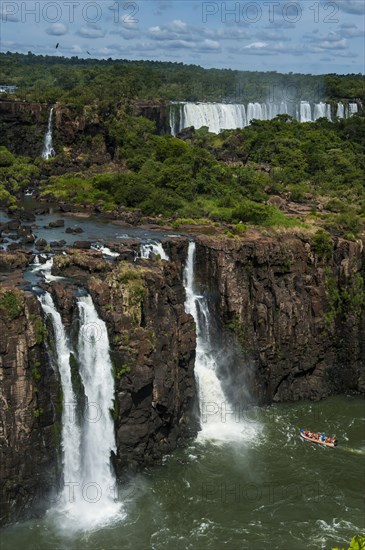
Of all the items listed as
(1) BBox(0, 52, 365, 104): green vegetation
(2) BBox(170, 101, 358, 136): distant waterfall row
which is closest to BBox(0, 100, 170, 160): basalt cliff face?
(1) BBox(0, 52, 365, 104): green vegetation

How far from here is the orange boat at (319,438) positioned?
3300cm

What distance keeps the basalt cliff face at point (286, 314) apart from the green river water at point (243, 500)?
356 cm

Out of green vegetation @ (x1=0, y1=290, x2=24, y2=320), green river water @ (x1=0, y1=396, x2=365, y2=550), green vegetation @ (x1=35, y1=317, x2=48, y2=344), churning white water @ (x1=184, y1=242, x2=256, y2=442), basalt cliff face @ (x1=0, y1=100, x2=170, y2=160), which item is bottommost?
green river water @ (x1=0, y1=396, x2=365, y2=550)

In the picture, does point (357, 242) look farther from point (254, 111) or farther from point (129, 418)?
point (254, 111)

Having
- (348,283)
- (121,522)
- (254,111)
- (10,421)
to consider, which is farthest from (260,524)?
(254,111)

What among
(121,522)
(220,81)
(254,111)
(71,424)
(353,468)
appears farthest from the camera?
(220,81)

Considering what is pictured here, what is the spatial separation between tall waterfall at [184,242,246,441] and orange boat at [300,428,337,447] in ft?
10.7

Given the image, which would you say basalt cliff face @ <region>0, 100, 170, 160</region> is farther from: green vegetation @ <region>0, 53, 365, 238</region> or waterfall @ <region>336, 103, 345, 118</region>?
waterfall @ <region>336, 103, 345, 118</region>

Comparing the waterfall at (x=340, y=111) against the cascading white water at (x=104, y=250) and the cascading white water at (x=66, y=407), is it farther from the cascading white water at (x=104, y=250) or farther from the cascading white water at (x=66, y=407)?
the cascading white water at (x=66, y=407)

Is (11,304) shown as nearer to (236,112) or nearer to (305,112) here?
(236,112)

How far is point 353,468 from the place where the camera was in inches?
1244

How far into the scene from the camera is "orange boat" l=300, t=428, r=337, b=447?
33.0 metres

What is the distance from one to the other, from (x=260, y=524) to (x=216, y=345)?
11121 mm

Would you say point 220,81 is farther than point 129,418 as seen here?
Yes
